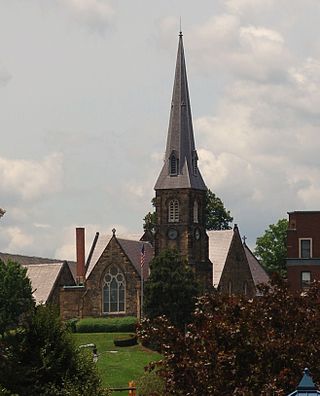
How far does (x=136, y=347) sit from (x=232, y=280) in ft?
91.4

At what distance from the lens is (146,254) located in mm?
112625

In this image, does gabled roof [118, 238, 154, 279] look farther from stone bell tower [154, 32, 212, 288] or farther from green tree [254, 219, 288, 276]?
green tree [254, 219, 288, 276]

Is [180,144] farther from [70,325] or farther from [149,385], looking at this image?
[70,325]

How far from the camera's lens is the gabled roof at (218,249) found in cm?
11269

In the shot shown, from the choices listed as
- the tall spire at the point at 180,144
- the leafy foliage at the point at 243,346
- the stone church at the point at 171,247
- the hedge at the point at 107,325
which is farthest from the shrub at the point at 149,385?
the tall spire at the point at 180,144

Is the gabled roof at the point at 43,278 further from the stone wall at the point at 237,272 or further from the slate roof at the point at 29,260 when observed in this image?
the stone wall at the point at 237,272

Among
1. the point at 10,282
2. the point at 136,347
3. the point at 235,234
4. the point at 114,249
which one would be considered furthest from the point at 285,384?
the point at 235,234

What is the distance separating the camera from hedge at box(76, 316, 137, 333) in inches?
4013

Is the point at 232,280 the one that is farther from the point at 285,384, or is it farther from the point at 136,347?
the point at 285,384

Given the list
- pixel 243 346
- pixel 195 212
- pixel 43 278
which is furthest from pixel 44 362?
pixel 43 278

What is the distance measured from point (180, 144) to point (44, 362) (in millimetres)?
72252

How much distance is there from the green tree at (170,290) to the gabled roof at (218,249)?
18.3 metres

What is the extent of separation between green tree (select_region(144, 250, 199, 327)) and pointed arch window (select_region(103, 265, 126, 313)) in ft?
43.5

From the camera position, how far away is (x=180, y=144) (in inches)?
4377
